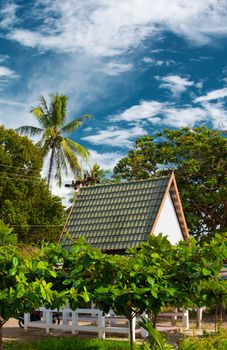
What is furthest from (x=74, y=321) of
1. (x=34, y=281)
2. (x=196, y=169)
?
(x=196, y=169)

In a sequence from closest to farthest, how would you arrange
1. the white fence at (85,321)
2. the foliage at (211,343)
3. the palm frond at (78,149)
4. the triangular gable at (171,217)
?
the foliage at (211,343) → the white fence at (85,321) → the triangular gable at (171,217) → the palm frond at (78,149)

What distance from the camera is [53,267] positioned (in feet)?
32.0

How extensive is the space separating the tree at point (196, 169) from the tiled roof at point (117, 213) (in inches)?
441

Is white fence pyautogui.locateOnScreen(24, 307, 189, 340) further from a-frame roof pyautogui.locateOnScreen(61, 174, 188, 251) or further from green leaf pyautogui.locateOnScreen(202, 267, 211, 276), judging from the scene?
green leaf pyautogui.locateOnScreen(202, 267, 211, 276)

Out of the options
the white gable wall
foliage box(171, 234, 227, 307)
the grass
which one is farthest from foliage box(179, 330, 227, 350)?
the white gable wall

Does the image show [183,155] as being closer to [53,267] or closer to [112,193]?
[112,193]

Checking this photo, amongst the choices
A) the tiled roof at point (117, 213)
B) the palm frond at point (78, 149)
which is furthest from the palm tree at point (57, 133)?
the tiled roof at point (117, 213)

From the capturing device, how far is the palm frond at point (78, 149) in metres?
41.3

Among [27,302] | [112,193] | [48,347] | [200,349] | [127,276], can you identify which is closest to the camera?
[27,302]

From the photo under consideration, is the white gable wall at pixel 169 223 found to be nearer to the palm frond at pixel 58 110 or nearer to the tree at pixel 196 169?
the tree at pixel 196 169

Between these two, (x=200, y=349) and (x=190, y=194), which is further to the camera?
(x=190, y=194)

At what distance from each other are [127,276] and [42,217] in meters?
27.8

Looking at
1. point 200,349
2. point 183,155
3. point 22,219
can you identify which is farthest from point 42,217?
point 200,349

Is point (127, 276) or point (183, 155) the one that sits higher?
point (183, 155)
